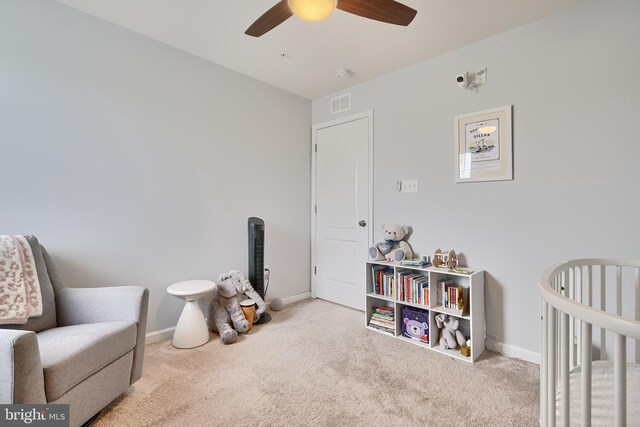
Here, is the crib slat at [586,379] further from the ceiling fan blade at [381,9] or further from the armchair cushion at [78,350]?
the armchair cushion at [78,350]

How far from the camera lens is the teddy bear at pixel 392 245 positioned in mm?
2676

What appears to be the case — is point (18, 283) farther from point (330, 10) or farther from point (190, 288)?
point (330, 10)

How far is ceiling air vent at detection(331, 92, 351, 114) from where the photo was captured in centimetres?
324

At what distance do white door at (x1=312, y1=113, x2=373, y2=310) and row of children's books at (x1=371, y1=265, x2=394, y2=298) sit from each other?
329mm

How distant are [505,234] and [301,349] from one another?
180cm

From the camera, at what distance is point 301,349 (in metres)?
2.26

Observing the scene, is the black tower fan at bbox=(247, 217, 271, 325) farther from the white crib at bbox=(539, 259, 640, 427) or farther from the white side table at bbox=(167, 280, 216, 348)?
the white crib at bbox=(539, 259, 640, 427)

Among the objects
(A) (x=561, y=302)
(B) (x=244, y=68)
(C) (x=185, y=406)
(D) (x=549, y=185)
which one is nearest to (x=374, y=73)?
(B) (x=244, y=68)

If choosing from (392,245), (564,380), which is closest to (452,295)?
(392,245)

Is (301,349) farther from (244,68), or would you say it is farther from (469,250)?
(244,68)

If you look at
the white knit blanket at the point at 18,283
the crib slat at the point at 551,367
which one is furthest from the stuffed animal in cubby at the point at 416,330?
the white knit blanket at the point at 18,283

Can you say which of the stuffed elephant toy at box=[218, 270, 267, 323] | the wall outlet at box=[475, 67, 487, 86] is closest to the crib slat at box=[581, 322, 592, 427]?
the wall outlet at box=[475, 67, 487, 86]

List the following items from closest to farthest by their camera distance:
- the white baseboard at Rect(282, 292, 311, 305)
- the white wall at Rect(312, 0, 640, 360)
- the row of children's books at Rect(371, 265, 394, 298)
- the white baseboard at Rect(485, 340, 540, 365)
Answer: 1. the white wall at Rect(312, 0, 640, 360)
2. the white baseboard at Rect(485, 340, 540, 365)
3. the row of children's books at Rect(371, 265, 394, 298)
4. the white baseboard at Rect(282, 292, 311, 305)

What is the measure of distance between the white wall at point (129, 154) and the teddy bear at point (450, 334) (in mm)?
1742
